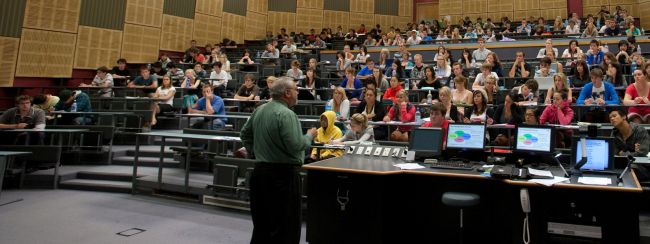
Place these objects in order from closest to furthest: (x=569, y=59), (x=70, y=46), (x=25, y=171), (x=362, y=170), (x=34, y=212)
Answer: (x=362, y=170), (x=34, y=212), (x=25, y=171), (x=569, y=59), (x=70, y=46)

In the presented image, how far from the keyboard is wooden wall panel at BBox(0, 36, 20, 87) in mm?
9791

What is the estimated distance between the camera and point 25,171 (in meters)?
5.89

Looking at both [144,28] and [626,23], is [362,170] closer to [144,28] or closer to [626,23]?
[144,28]

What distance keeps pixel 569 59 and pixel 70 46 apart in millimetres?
11768

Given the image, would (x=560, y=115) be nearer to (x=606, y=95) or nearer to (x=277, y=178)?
(x=606, y=95)

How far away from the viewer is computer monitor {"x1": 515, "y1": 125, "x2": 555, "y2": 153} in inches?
133

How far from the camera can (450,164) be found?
344 centimetres

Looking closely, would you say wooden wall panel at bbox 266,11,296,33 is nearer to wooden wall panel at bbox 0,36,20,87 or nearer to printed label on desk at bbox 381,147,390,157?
wooden wall panel at bbox 0,36,20,87

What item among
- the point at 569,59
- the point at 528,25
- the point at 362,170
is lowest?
the point at 362,170

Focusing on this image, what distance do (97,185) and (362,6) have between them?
47.9 ft

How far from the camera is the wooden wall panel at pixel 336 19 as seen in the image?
17.8 meters

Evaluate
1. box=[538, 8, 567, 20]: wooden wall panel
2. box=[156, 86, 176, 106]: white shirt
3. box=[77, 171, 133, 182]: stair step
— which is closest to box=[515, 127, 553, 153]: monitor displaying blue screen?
box=[77, 171, 133, 182]: stair step

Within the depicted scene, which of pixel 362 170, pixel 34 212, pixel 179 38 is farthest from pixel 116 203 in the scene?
pixel 179 38

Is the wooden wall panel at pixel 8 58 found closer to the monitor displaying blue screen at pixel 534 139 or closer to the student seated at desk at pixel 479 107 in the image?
the student seated at desk at pixel 479 107
